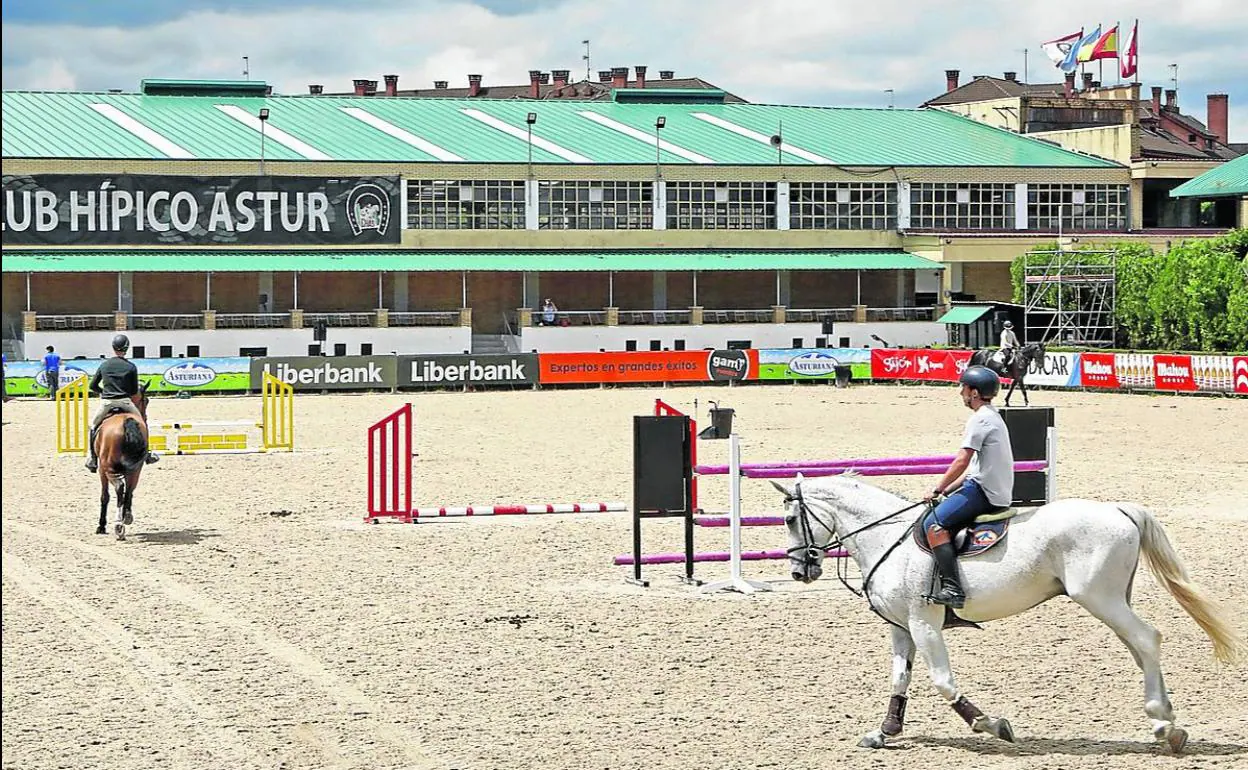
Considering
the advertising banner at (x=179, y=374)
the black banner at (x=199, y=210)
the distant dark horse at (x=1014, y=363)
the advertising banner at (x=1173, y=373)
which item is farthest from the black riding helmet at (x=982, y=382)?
the black banner at (x=199, y=210)

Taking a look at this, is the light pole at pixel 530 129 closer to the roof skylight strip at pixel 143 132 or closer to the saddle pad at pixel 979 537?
the roof skylight strip at pixel 143 132

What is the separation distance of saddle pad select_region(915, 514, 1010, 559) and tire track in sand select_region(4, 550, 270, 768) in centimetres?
425

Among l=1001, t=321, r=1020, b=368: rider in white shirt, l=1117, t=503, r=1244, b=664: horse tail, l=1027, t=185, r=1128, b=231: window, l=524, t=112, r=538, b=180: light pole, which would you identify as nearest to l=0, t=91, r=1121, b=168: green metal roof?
l=524, t=112, r=538, b=180: light pole

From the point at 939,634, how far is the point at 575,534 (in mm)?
9814

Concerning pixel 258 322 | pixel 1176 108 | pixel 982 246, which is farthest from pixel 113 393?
pixel 1176 108

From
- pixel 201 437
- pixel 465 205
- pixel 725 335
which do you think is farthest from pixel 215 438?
pixel 465 205

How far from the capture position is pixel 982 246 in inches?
3004

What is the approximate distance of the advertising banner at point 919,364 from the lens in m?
52.6

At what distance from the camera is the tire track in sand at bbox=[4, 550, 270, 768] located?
10.3 meters

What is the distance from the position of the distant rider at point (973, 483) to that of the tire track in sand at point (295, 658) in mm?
3207

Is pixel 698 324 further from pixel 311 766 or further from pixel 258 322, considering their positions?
pixel 311 766

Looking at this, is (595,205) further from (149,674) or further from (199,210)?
(149,674)

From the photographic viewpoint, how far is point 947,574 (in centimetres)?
1037

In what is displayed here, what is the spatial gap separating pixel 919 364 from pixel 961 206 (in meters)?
28.2
